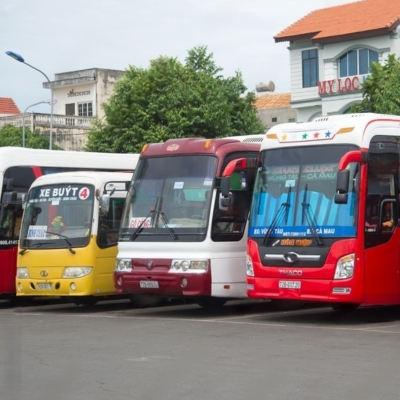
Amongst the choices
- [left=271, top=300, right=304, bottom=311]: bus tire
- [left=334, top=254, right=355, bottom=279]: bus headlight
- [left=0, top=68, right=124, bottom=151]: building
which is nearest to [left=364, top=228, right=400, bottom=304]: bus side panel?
[left=334, top=254, right=355, bottom=279]: bus headlight

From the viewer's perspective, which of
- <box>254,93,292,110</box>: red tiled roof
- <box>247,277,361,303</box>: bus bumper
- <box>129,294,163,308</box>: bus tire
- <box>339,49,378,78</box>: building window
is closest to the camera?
<box>247,277,361,303</box>: bus bumper

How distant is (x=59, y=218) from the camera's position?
63.7 ft

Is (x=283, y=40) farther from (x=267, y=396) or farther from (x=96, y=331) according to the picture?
(x=267, y=396)

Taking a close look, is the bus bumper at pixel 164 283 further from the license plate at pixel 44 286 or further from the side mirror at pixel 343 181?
the side mirror at pixel 343 181

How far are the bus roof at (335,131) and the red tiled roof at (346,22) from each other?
3549cm

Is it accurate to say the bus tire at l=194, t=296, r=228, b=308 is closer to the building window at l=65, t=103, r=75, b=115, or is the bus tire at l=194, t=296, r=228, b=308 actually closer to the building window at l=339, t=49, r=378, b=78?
the building window at l=339, t=49, r=378, b=78

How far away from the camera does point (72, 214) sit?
760 inches

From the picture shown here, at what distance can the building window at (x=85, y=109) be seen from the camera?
81.8 metres

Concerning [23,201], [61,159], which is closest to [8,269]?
[23,201]

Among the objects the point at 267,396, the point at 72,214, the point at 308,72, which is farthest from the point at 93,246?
the point at 308,72

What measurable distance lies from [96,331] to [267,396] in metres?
6.17

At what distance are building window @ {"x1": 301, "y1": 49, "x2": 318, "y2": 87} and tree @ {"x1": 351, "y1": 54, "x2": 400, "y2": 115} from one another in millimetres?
15517

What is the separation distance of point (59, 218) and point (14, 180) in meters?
1.99

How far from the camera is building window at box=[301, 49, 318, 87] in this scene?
56.1 metres
